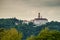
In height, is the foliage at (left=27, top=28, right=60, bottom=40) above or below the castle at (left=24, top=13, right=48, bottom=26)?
below

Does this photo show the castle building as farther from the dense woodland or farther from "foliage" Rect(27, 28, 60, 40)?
"foliage" Rect(27, 28, 60, 40)

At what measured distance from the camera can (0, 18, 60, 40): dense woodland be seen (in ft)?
13.6

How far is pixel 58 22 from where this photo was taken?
417 centimetres

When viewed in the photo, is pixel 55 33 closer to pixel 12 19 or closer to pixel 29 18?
pixel 29 18

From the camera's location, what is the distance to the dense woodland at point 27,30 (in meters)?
4.15

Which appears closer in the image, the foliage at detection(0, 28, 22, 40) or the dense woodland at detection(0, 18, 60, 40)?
the dense woodland at detection(0, 18, 60, 40)

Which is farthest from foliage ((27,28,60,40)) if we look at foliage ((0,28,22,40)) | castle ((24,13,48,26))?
foliage ((0,28,22,40))

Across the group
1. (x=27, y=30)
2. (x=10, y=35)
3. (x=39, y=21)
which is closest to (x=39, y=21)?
(x=39, y=21)

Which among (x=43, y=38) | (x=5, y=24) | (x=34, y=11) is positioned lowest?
(x=43, y=38)

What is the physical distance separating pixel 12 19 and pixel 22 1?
0.44m

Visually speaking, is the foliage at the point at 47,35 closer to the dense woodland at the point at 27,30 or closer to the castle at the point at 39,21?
the dense woodland at the point at 27,30

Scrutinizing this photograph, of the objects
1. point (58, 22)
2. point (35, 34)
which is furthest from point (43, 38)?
point (58, 22)

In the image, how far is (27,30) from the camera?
14.0ft

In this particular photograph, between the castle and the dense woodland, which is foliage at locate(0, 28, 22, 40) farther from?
the castle
